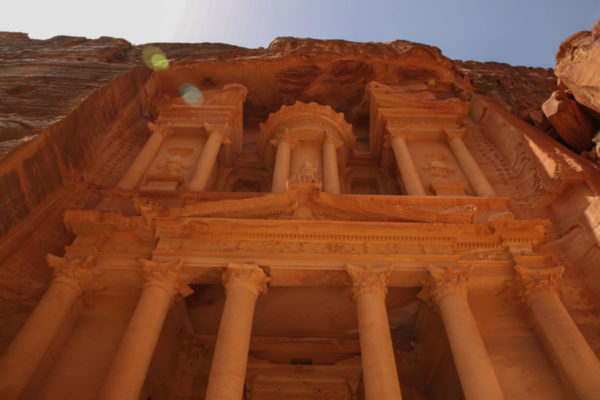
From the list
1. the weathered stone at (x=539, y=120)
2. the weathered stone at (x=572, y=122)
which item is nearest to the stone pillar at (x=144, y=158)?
the weathered stone at (x=572, y=122)

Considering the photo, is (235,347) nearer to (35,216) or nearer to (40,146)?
(35,216)

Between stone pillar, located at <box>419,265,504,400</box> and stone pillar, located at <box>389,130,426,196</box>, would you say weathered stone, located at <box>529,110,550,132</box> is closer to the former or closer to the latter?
stone pillar, located at <box>389,130,426,196</box>

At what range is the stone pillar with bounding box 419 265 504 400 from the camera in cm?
698

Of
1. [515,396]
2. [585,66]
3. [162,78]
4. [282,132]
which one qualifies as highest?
[162,78]

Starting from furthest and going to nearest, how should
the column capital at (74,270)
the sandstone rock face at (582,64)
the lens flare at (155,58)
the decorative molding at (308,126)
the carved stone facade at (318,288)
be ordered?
the lens flare at (155,58) → the decorative molding at (308,126) → the sandstone rock face at (582,64) → the column capital at (74,270) → the carved stone facade at (318,288)

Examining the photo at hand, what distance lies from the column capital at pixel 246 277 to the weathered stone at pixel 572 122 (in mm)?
12886

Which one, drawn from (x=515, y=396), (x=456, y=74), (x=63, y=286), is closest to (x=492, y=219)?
→ (x=515, y=396)

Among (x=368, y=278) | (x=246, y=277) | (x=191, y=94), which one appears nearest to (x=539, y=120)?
(x=368, y=278)

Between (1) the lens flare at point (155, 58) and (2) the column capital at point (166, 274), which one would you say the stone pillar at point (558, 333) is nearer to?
(2) the column capital at point (166, 274)

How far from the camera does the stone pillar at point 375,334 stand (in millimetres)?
7031

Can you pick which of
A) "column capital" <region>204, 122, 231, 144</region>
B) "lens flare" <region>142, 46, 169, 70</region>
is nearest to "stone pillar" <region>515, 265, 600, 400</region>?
"column capital" <region>204, 122, 231, 144</region>

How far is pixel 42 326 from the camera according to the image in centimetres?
785

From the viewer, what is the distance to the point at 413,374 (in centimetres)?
1064

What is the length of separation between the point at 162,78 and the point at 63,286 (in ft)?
45.4
